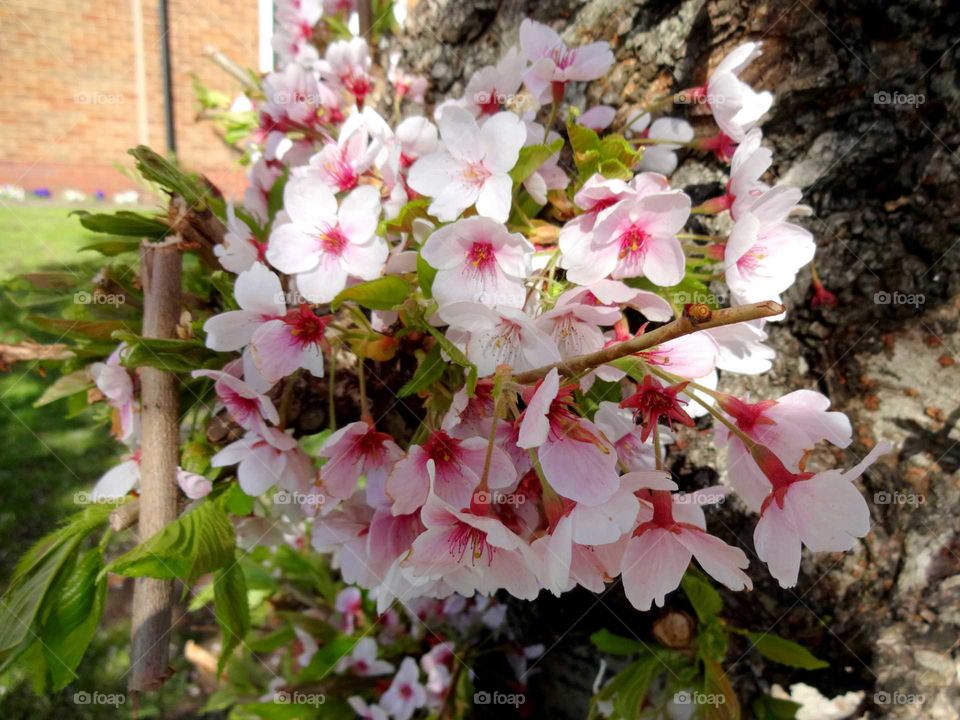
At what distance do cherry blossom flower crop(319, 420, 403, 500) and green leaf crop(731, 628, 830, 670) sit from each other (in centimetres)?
83

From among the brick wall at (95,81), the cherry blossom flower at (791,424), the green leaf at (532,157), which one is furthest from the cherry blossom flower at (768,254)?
the brick wall at (95,81)

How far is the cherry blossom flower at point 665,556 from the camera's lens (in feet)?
2.38

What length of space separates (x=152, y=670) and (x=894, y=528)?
53.4 inches

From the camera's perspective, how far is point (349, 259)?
905mm

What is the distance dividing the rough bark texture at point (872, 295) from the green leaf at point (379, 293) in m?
0.69

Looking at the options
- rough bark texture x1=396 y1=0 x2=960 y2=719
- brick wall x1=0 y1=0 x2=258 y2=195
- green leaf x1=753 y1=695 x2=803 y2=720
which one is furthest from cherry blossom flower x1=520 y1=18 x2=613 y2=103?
brick wall x1=0 y1=0 x2=258 y2=195

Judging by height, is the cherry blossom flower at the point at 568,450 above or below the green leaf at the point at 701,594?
above

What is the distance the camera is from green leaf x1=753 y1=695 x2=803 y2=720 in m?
1.32

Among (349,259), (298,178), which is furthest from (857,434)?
(298,178)

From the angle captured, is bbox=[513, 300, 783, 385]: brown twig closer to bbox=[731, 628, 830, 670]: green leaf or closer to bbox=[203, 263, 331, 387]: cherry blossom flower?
bbox=[203, 263, 331, 387]: cherry blossom flower

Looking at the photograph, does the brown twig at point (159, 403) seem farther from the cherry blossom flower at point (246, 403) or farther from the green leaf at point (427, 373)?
the green leaf at point (427, 373)

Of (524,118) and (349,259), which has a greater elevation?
(524,118)

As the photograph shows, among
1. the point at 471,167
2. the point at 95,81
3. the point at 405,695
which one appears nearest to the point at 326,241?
the point at 471,167

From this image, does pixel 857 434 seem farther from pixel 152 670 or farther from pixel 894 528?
pixel 152 670
